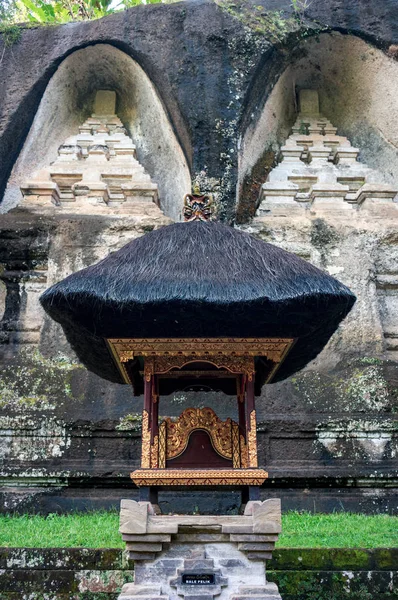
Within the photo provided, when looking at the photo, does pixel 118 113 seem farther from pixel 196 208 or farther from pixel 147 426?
pixel 147 426

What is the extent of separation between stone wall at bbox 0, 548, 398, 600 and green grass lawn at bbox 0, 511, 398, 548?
A: 0.40m

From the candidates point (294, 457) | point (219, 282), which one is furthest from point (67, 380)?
point (219, 282)

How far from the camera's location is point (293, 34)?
30.3 ft

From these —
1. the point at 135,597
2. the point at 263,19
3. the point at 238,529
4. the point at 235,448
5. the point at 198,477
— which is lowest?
the point at 135,597

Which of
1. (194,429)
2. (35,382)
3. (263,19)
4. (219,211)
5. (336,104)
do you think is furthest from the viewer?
(336,104)

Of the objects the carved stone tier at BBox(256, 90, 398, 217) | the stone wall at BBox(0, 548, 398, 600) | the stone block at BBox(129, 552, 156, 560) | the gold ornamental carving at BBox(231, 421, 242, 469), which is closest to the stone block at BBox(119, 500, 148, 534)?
the stone block at BBox(129, 552, 156, 560)

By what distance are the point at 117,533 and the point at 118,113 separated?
7.17 meters

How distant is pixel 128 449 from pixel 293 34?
19.6 feet

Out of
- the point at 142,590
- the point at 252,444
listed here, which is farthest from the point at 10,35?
the point at 142,590

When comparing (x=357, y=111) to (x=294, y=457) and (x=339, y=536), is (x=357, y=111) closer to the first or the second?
(x=294, y=457)

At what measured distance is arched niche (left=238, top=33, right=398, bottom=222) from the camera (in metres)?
9.58

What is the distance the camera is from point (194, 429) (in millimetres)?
5191

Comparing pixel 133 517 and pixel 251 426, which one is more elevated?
pixel 251 426

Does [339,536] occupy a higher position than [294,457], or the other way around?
[294,457]
